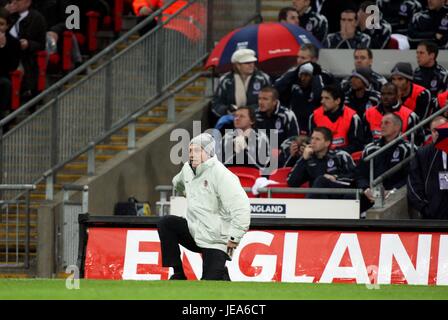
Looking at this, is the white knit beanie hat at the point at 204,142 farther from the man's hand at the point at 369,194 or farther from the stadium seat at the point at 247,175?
the stadium seat at the point at 247,175

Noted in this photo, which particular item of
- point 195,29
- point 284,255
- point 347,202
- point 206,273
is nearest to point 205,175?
point 206,273

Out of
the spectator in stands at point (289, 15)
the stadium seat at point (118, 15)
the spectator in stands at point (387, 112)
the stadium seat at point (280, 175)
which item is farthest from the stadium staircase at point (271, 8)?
the stadium seat at point (280, 175)

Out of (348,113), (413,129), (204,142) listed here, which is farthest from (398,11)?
(204,142)

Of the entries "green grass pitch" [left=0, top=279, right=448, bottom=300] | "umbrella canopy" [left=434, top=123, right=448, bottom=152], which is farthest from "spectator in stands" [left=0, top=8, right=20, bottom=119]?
"green grass pitch" [left=0, top=279, right=448, bottom=300]

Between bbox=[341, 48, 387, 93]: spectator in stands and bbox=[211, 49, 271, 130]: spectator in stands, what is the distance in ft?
3.66

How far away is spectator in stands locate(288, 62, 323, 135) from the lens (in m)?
20.4

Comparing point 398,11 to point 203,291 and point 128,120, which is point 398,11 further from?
point 203,291

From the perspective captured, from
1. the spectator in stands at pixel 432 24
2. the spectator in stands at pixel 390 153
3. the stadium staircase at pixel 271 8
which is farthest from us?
the stadium staircase at pixel 271 8

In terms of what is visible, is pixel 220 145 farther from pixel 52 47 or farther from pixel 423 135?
pixel 52 47

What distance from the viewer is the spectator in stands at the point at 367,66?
20.3 meters

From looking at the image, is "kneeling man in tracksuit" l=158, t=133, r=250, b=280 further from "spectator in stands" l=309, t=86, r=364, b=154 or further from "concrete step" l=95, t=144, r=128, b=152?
"concrete step" l=95, t=144, r=128, b=152

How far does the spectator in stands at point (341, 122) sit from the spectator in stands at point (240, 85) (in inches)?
51.6

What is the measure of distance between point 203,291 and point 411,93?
806 centimetres

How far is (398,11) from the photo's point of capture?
74.1 ft
